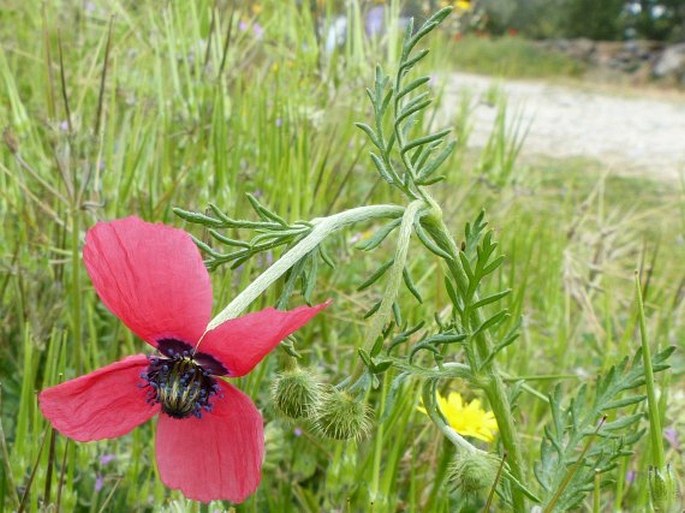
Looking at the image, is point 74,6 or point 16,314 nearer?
point 16,314

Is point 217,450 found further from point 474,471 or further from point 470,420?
point 470,420

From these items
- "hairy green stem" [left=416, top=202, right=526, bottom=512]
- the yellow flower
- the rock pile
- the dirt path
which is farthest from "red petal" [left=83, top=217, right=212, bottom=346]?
the rock pile

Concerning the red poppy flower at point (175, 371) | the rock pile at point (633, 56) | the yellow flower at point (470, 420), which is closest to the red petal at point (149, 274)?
the red poppy flower at point (175, 371)

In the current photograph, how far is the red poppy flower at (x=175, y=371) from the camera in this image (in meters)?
0.44

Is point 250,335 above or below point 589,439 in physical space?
above

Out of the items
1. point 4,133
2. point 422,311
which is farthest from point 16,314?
point 422,311

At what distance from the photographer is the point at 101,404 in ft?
1.63

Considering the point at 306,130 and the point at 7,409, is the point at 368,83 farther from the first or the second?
the point at 7,409

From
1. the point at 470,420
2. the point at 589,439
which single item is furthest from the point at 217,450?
the point at 470,420

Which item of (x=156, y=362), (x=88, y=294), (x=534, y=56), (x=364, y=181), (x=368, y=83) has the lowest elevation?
A: (x=534, y=56)

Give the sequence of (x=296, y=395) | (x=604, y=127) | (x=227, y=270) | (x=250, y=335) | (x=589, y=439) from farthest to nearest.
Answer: (x=604, y=127), (x=227, y=270), (x=589, y=439), (x=296, y=395), (x=250, y=335)

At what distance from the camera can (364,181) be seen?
6.04 feet

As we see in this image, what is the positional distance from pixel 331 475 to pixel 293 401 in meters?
0.26

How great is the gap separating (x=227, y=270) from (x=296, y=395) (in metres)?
0.36
